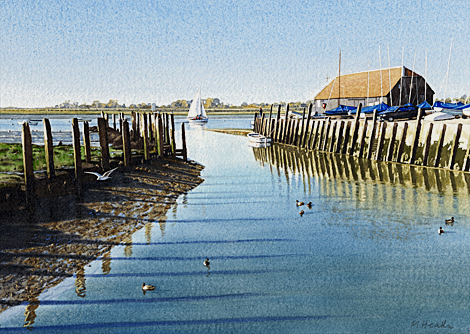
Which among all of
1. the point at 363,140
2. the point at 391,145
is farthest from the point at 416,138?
the point at 363,140

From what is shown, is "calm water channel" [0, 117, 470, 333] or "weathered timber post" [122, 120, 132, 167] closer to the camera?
"calm water channel" [0, 117, 470, 333]

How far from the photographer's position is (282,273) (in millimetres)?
9438

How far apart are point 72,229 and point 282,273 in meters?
6.78

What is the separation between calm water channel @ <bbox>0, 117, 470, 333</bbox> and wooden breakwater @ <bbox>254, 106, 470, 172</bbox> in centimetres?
711

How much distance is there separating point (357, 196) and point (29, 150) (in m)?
14.0

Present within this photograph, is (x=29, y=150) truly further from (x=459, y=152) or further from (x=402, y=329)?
(x=459, y=152)

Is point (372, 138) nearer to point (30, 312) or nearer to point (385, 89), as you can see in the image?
point (30, 312)

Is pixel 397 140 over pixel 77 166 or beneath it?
beneath

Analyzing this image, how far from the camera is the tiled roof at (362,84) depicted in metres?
57.2

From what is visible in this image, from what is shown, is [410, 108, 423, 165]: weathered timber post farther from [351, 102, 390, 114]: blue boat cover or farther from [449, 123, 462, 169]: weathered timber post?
[351, 102, 390, 114]: blue boat cover

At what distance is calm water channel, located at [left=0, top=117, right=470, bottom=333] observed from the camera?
733 cm
